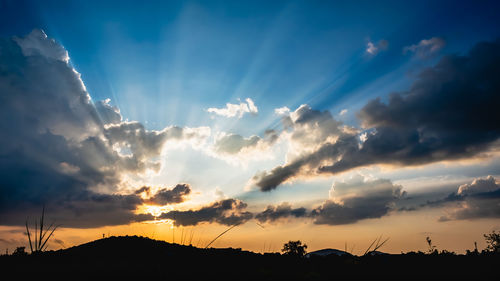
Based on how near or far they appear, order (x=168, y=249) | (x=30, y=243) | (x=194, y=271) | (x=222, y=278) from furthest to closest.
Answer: (x=168, y=249) → (x=194, y=271) → (x=222, y=278) → (x=30, y=243)

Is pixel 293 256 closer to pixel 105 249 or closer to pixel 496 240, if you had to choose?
pixel 105 249

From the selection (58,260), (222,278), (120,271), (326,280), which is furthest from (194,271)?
(58,260)

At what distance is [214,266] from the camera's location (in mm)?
13406

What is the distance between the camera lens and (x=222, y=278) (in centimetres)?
1066

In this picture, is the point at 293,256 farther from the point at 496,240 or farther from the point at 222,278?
the point at 496,240

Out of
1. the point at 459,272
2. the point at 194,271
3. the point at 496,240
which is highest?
the point at 194,271

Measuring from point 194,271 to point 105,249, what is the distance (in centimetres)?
1068

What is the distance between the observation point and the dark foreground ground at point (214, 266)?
36.9ft

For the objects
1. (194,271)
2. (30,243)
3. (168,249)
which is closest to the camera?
(30,243)

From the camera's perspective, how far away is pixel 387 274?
39.3 feet

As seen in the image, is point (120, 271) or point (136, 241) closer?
point (120, 271)

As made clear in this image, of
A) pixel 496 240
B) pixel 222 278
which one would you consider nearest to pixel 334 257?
pixel 222 278

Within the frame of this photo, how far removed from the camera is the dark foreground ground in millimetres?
11260

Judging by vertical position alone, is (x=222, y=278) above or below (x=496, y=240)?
above
